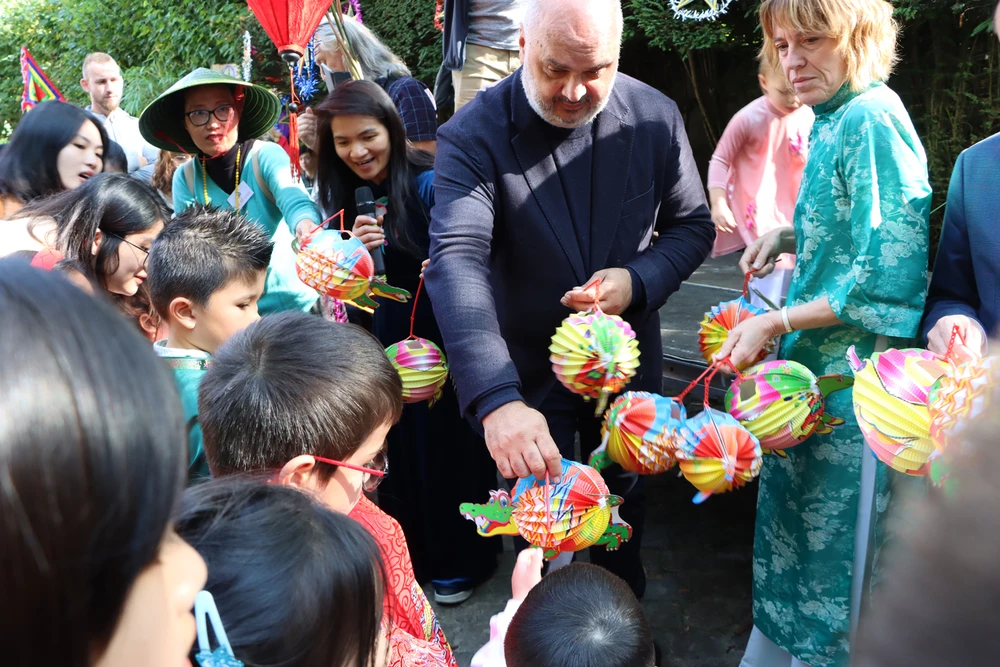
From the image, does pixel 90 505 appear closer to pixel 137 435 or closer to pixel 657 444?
pixel 137 435

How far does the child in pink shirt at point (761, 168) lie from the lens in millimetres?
3520

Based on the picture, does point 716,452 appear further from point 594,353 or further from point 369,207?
point 369,207

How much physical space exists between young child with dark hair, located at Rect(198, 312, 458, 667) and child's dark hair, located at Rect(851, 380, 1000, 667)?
41.6 inches

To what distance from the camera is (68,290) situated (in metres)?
0.54

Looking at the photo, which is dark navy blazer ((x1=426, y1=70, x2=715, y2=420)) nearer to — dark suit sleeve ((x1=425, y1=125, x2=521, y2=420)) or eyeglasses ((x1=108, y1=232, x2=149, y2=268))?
dark suit sleeve ((x1=425, y1=125, x2=521, y2=420))

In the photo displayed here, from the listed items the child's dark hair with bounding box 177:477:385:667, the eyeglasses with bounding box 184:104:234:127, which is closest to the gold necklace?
the eyeglasses with bounding box 184:104:234:127

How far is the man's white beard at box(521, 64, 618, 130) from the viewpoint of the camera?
206 centimetres

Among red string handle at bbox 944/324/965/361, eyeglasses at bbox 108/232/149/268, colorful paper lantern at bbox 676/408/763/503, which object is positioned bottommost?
colorful paper lantern at bbox 676/408/763/503

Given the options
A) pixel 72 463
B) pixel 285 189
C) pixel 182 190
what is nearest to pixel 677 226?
pixel 285 189

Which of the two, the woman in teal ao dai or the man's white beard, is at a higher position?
the man's white beard

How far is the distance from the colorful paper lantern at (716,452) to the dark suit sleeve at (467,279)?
396 millimetres

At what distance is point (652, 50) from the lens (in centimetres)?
766

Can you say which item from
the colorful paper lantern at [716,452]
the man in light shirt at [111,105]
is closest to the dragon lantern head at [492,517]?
the colorful paper lantern at [716,452]

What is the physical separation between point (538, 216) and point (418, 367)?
1.71 feet
